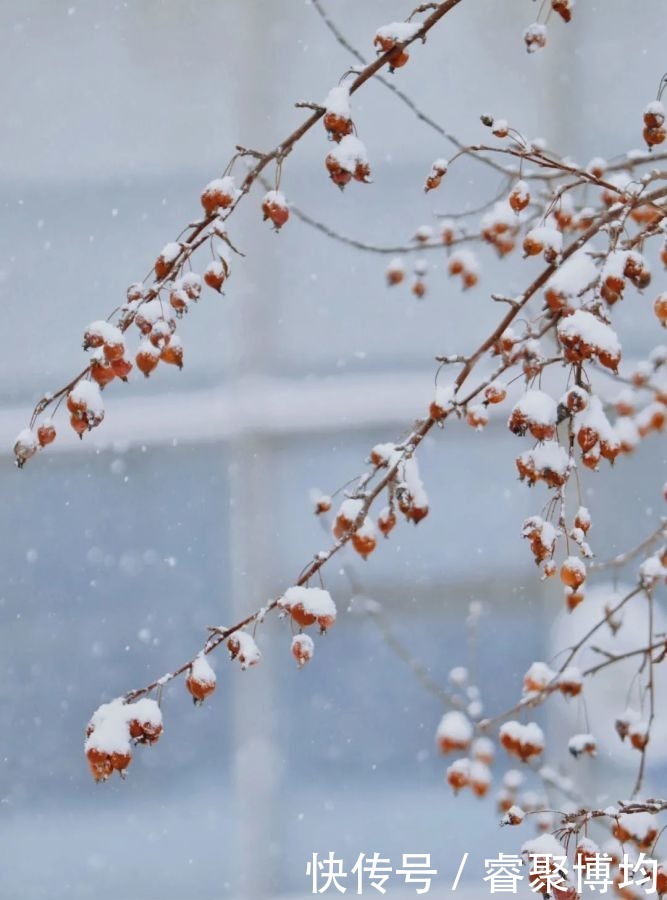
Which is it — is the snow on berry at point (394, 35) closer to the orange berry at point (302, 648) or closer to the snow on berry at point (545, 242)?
the snow on berry at point (545, 242)

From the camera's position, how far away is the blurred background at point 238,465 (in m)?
1.97

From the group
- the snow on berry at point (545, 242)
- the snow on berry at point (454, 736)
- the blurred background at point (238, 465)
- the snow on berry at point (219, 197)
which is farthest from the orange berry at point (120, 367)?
the blurred background at point (238, 465)

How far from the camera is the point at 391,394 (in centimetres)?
198

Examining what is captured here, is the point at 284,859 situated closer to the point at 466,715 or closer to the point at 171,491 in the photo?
the point at 466,715

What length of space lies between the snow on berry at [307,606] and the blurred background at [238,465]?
106cm

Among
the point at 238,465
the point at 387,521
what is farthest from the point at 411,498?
the point at 238,465

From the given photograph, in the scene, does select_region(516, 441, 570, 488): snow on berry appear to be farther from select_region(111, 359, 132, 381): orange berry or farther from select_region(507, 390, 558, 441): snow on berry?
select_region(111, 359, 132, 381): orange berry

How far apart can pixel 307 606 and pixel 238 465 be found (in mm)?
1100

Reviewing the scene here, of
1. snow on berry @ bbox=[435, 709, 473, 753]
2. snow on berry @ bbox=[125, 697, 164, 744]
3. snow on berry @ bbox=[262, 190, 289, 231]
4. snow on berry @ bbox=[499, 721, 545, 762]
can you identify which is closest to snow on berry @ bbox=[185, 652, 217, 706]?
snow on berry @ bbox=[125, 697, 164, 744]

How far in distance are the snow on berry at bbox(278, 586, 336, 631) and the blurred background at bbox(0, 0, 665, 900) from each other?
1065 mm

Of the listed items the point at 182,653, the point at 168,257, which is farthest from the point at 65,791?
the point at 168,257

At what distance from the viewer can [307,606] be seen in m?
0.90

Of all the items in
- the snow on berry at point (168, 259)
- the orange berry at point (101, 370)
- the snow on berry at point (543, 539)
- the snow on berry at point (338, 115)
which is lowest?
the snow on berry at point (543, 539)

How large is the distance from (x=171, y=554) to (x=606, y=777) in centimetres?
90
